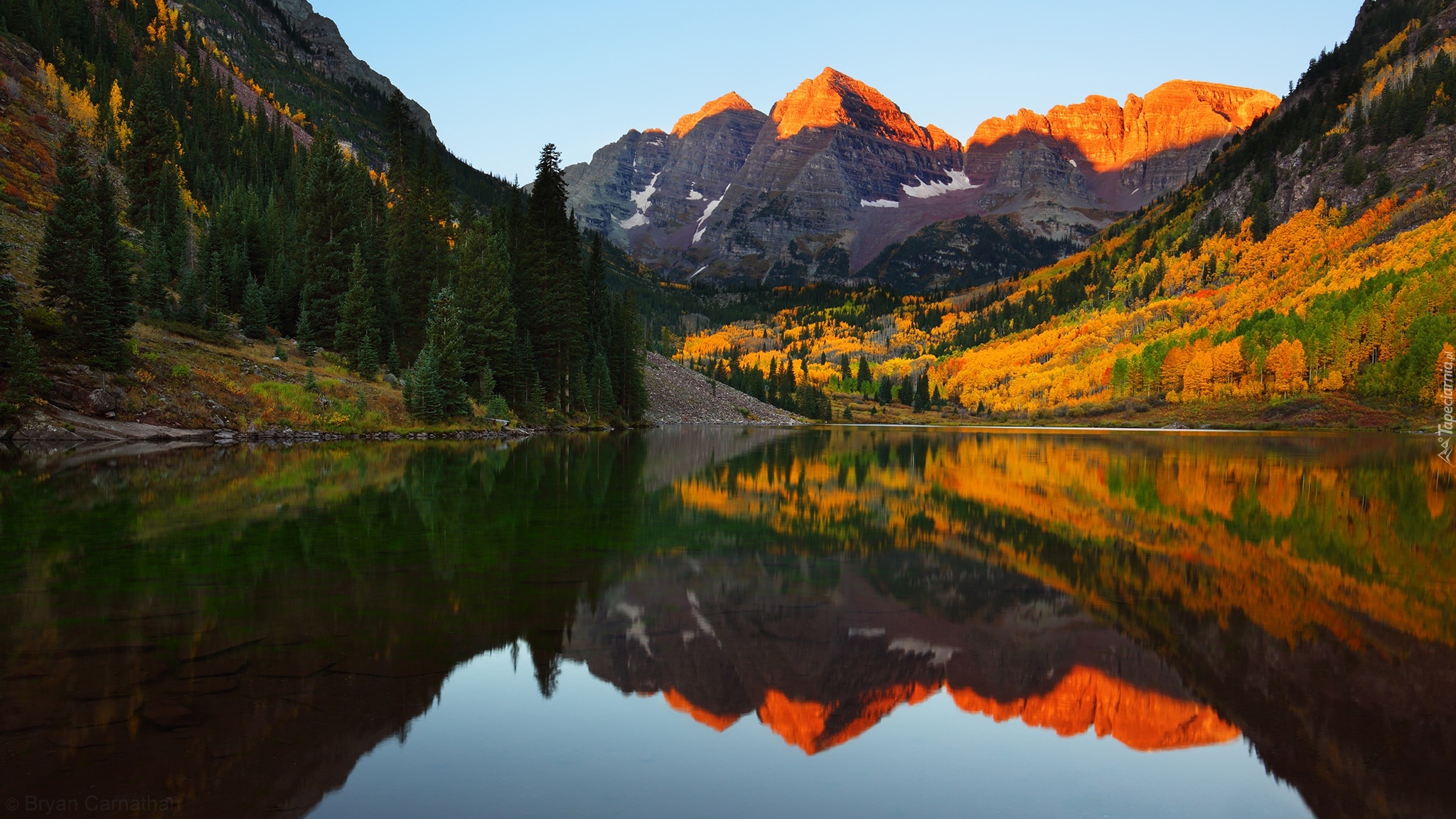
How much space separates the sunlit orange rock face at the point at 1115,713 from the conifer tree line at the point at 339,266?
4814 centimetres

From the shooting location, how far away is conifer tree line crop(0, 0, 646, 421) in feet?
146

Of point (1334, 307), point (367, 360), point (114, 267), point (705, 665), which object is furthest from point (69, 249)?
point (1334, 307)

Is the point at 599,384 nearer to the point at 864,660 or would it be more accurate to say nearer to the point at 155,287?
the point at 155,287

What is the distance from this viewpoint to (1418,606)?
12891 mm

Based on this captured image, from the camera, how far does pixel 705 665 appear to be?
1001 centimetres

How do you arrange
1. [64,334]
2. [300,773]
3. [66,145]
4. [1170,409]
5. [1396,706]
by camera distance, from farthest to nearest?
[1170,409], [66,145], [64,334], [1396,706], [300,773]

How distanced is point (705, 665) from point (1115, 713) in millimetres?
4923

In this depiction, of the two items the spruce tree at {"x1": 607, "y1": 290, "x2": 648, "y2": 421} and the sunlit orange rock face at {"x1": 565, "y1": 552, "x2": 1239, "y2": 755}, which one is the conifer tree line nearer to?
the spruce tree at {"x1": 607, "y1": 290, "x2": 648, "y2": 421}

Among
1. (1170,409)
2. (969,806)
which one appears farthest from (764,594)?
(1170,409)

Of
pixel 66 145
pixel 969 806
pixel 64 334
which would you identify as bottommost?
pixel 969 806

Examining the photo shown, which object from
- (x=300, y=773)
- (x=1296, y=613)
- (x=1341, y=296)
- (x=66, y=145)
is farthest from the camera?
(x=1341, y=296)

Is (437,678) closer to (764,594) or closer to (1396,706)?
(764,594)

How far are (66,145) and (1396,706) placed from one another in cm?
6576

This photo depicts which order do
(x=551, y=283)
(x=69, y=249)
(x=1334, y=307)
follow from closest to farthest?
(x=69, y=249)
(x=551, y=283)
(x=1334, y=307)
